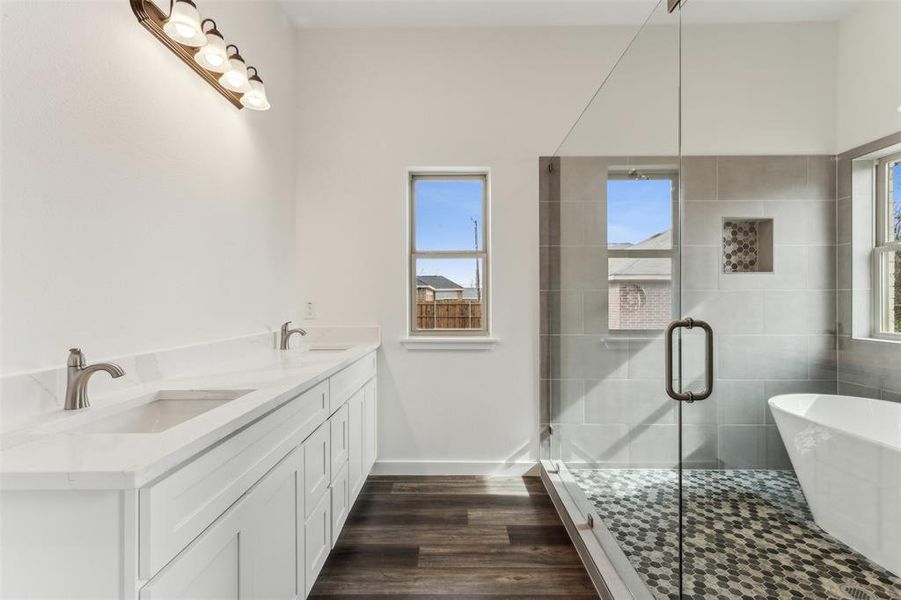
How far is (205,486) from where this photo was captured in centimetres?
83

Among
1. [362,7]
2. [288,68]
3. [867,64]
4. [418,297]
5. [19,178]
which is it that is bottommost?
[418,297]

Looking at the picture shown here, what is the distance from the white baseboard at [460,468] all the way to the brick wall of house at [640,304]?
52.0 inches

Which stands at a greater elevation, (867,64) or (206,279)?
(867,64)

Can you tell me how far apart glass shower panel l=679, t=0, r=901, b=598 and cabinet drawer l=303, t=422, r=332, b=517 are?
48.5 inches

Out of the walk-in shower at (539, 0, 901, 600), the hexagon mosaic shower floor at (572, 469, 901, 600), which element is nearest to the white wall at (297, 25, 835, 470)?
the walk-in shower at (539, 0, 901, 600)

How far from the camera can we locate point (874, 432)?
93cm

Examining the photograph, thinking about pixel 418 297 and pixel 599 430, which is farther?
pixel 418 297

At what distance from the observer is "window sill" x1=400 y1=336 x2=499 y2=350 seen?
8.64 feet

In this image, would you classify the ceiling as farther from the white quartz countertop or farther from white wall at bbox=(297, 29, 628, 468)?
the white quartz countertop

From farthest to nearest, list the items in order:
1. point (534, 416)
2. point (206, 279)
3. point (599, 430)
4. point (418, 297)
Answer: point (418, 297)
point (534, 416)
point (599, 430)
point (206, 279)

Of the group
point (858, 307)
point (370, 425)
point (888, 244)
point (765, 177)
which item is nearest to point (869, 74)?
point (765, 177)

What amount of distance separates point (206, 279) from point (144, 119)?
64 cm

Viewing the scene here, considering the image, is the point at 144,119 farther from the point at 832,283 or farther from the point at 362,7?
the point at 832,283

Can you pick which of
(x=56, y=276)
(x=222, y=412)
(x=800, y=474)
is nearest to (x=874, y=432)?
(x=800, y=474)
